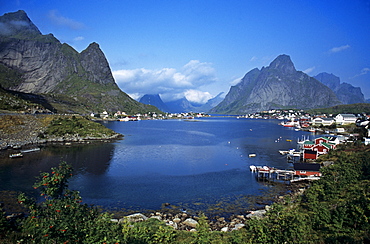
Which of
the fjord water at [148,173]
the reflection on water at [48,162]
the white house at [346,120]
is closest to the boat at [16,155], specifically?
the reflection on water at [48,162]

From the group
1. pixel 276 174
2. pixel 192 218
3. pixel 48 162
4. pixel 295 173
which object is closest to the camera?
pixel 192 218

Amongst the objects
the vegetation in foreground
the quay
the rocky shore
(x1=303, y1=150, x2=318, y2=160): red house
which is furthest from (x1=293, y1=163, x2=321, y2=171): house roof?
the vegetation in foreground

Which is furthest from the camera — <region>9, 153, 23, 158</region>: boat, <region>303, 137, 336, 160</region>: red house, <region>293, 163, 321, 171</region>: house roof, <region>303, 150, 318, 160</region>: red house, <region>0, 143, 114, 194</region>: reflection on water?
<region>303, 137, 336, 160</region>: red house

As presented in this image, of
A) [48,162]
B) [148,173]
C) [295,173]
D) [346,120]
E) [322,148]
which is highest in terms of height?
[346,120]

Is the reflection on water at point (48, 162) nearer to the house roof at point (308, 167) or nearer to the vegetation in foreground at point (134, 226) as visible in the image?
the vegetation in foreground at point (134, 226)

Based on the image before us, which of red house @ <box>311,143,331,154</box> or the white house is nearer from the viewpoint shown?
red house @ <box>311,143,331,154</box>

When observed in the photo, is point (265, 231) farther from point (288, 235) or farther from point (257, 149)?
point (257, 149)

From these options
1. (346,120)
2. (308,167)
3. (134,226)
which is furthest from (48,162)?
(346,120)

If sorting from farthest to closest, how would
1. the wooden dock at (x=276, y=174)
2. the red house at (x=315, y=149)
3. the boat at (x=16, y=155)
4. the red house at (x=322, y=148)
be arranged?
the red house at (x=322, y=148), the red house at (x=315, y=149), the boat at (x=16, y=155), the wooden dock at (x=276, y=174)

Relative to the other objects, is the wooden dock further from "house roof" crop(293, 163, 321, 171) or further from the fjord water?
the fjord water

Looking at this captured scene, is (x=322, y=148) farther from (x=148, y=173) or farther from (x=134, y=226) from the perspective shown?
(x=134, y=226)

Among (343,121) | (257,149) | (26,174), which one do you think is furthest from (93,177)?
(343,121)

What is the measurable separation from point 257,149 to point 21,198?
49768mm

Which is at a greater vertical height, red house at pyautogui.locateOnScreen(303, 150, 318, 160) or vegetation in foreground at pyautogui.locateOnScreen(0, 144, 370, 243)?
vegetation in foreground at pyautogui.locateOnScreen(0, 144, 370, 243)
